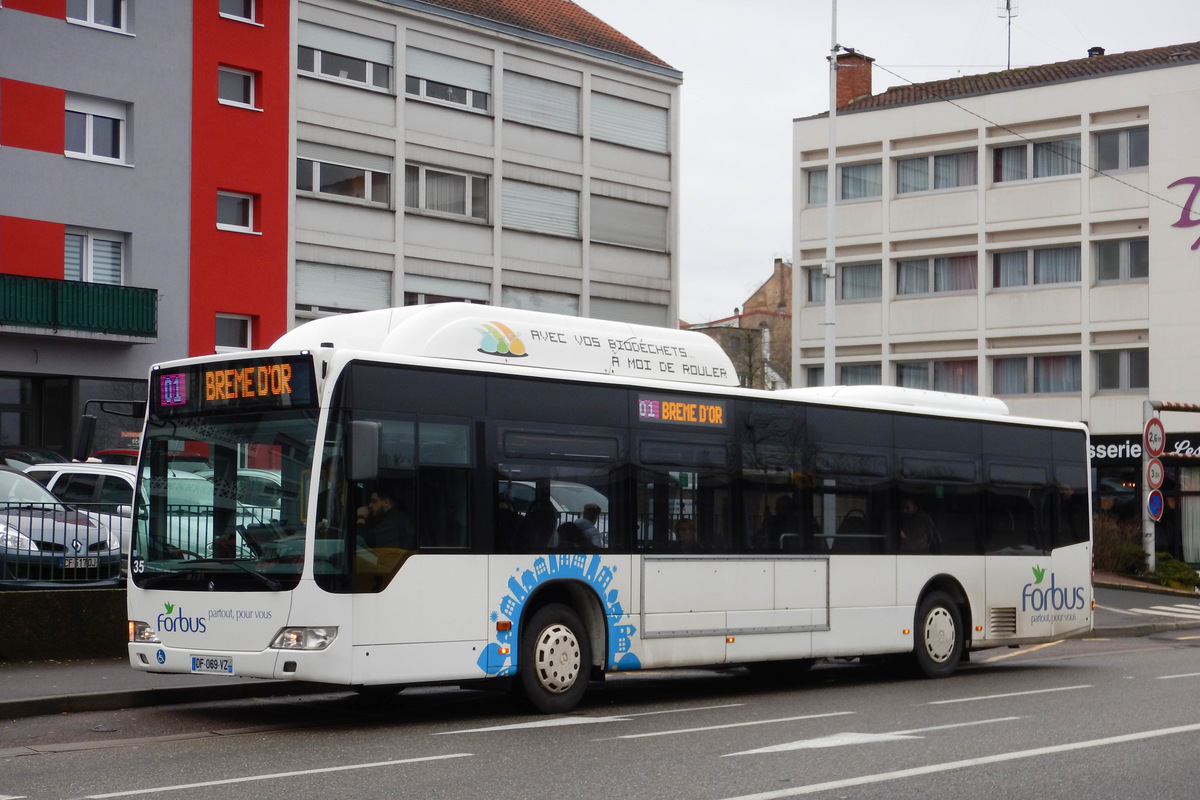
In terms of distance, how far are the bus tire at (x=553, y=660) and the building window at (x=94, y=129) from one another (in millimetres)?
25364

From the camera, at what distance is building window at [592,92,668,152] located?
45.2 metres

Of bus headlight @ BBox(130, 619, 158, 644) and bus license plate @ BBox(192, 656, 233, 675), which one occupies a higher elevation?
bus headlight @ BBox(130, 619, 158, 644)

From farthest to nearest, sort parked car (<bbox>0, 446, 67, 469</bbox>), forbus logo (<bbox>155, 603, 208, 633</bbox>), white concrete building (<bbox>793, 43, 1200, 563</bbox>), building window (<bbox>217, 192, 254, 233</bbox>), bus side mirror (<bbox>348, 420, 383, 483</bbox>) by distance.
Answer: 1. white concrete building (<bbox>793, 43, 1200, 563</bbox>)
2. building window (<bbox>217, 192, 254, 233</bbox>)
3. parked car (<bbox>0, 446, 67, 469</bbox>)
4. forbus logo (<bbox>155, 603, 208, 633</bbox>)
5. bus side mirror (<bbox>348, 420, 383, 483</bbox>)

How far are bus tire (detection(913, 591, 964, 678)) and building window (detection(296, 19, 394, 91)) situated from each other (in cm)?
2599

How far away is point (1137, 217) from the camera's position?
47062 millimetres

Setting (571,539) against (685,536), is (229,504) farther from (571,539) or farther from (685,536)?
(685,536)

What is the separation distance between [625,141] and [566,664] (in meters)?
34.5

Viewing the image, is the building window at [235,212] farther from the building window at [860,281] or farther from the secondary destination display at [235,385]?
the secondary destination display at [235,385]

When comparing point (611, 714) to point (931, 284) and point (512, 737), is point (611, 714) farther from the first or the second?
point (931, 284)

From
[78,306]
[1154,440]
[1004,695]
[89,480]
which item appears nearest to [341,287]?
[78,306]

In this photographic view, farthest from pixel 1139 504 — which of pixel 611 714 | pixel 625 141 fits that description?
pixel 611 714

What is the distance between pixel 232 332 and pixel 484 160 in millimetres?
8695

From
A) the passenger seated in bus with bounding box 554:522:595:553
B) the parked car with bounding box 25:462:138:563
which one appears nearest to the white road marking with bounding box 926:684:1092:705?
the passenger seated in bus with bounding box 554:522:595:553

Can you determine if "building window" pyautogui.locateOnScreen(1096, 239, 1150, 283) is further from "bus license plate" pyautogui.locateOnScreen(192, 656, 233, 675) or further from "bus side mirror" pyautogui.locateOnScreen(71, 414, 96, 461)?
"bus license plate" pyautogui.locateOnScreen(192, 656, 233, 675)
